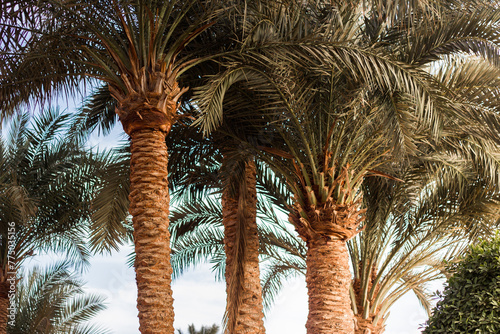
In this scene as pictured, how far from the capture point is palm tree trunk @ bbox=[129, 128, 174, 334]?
6586mm

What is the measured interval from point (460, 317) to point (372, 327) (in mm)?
5603

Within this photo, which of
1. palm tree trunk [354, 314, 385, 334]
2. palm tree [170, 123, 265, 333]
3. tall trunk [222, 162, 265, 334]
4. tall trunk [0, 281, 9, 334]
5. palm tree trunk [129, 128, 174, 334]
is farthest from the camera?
tall trunk [0, 281, 9, 334]

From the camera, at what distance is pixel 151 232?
688cm

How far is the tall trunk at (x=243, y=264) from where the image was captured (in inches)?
343

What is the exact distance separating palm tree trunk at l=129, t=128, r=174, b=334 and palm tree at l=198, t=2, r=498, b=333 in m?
1.17

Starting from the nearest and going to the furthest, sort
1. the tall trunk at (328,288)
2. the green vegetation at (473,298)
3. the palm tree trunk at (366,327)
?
the green vegetation at (473,298)
the tall trunk at (328,288)
the palm tree trunk at (366,327)

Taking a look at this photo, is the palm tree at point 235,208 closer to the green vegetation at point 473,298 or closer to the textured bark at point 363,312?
the green vegetation at point 473,298

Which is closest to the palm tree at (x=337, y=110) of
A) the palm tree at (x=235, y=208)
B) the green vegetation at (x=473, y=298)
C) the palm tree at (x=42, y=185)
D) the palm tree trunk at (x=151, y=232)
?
the palm tree at (x=235, y=208)

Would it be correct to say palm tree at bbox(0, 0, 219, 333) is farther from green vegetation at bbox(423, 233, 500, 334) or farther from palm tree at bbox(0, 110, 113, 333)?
palm tree at bbox(0, 110, 113, 333)

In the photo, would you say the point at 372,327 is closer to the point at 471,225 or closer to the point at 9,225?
the point at 471,225

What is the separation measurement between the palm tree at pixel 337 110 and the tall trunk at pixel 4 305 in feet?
23.1

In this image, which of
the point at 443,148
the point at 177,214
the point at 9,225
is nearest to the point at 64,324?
the point at 9,225

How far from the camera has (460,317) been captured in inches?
262

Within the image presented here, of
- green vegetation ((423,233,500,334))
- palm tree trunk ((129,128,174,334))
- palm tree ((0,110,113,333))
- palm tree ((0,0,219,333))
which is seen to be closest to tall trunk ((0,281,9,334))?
palm tree ((0,110,113,333))
